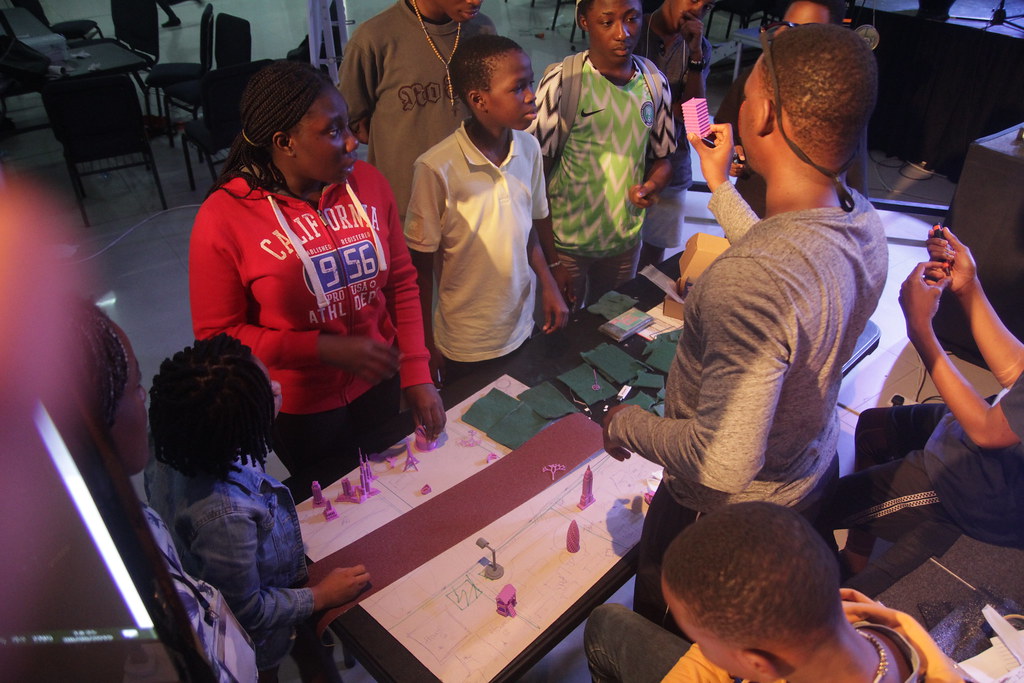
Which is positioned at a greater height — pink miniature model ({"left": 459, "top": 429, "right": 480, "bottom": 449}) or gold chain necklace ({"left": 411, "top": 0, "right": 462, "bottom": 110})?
gold chain necklace ({"left": 411, "top": 0, "right": 462, "bottom": 110})

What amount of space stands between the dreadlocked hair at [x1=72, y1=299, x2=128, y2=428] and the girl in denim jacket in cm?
37

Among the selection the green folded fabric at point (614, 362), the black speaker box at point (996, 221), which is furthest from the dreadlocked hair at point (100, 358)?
the black speaker box at point (996, 221)

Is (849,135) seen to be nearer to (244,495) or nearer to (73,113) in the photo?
(244,495)

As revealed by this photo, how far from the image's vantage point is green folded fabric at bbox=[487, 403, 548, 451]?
1.77 m

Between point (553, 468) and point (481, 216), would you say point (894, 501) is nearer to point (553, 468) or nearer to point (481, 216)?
point (553, 468)

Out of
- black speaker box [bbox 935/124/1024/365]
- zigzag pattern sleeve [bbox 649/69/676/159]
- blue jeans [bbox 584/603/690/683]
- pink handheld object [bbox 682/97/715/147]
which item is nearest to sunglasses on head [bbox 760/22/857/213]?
pink handheld object [bbox 682/97/715/147]

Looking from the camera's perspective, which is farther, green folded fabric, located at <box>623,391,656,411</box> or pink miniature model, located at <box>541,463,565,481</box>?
green folded fabric, located at <box>623,391,656,411</box>

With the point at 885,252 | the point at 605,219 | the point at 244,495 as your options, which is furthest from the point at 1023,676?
the point at 605,219

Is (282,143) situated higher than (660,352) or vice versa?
(282,143)

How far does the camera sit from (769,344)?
99cm

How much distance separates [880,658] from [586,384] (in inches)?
41.5

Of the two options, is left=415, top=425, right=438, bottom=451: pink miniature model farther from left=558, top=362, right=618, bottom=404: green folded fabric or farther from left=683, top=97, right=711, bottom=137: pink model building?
left=683, top=97, right=711, bottom=137: pink model building

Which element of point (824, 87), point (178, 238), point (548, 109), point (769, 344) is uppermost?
point (824, 87)

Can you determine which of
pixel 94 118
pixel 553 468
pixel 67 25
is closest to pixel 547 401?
pixel 553 468
